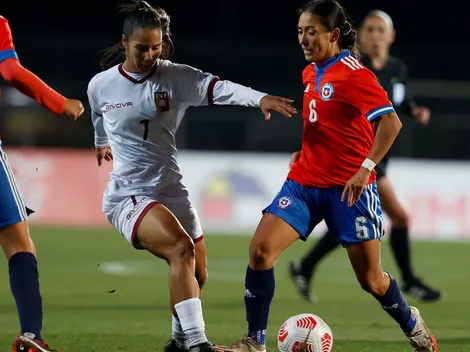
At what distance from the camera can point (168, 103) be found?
6070 mm

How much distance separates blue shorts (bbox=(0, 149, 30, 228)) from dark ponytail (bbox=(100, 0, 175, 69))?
3.58ft

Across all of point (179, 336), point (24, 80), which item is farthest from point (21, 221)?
point (179, 336)

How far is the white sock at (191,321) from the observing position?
5652 millimetres

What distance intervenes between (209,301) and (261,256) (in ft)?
11.3

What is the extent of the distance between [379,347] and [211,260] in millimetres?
6395

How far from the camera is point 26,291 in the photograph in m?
5.45

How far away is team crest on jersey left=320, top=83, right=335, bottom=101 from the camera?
19.6 feet

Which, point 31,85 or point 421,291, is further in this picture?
point 421,291

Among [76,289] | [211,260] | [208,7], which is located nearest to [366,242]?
[76,289]

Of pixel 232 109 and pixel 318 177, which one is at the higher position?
pixel 318 177

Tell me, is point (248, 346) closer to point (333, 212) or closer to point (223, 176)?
point (333, 212)

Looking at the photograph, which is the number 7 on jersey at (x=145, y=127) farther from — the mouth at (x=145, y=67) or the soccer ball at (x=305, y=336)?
the soccer ball at (x=305, y=336)

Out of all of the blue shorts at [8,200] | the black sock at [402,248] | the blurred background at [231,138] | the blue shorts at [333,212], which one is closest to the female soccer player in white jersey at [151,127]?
the blue shorts at [333,212]

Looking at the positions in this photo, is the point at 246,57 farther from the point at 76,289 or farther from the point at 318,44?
the point at 318,44
